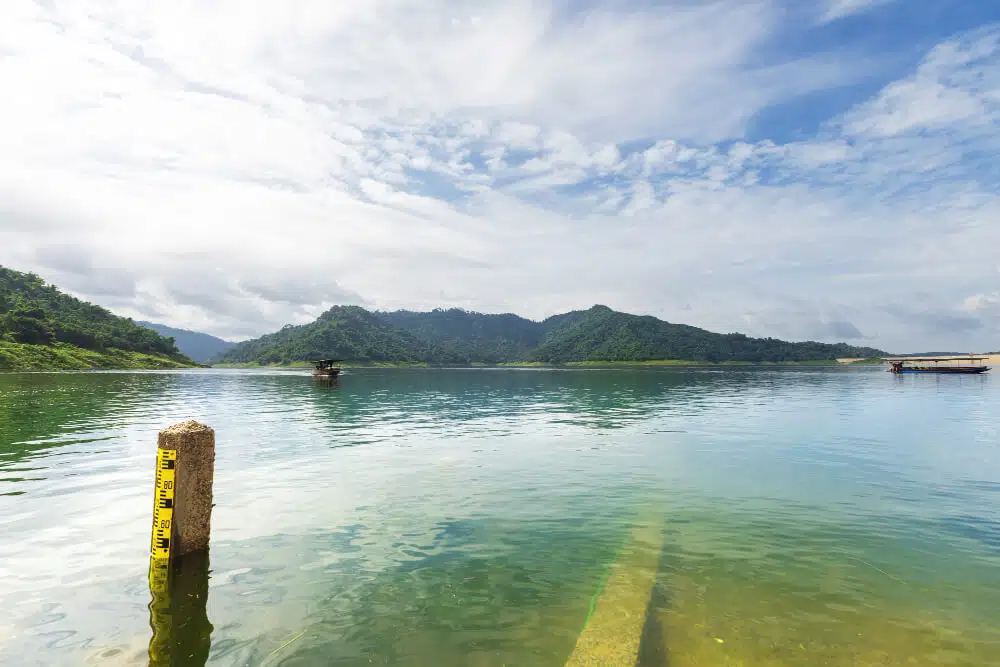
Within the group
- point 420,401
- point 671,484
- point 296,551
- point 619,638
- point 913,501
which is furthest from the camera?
point 420,401

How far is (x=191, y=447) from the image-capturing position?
10.8m

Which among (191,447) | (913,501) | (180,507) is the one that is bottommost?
(913,501)

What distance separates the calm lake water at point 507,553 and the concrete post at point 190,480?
2.26 ft

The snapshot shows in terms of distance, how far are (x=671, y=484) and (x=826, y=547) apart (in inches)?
313

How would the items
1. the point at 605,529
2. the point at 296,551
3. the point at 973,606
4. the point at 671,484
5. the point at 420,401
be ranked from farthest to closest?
the point at 420,401
the point at 671,484
the point at 605,529
the point at 296,551
the point at 973,606

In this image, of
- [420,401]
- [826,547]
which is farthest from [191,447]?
[420,401]

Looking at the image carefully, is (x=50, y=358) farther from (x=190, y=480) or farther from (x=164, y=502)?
(x=190, y=480)

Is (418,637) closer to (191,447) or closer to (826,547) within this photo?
(191,447)

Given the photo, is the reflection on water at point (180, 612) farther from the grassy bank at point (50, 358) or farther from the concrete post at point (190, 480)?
the grassy bank at point (50, 358)

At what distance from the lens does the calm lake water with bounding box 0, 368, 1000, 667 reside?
29.4ft

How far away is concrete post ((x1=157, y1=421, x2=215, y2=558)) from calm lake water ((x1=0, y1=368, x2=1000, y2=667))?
27.2 inches

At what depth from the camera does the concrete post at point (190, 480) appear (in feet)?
35.2

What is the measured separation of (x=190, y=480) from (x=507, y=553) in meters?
8.01

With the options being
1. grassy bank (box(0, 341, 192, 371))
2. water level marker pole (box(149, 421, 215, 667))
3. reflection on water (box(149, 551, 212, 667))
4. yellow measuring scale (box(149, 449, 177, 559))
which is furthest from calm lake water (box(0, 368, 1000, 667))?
grassy bank (box(0, 341, 192, 371))
